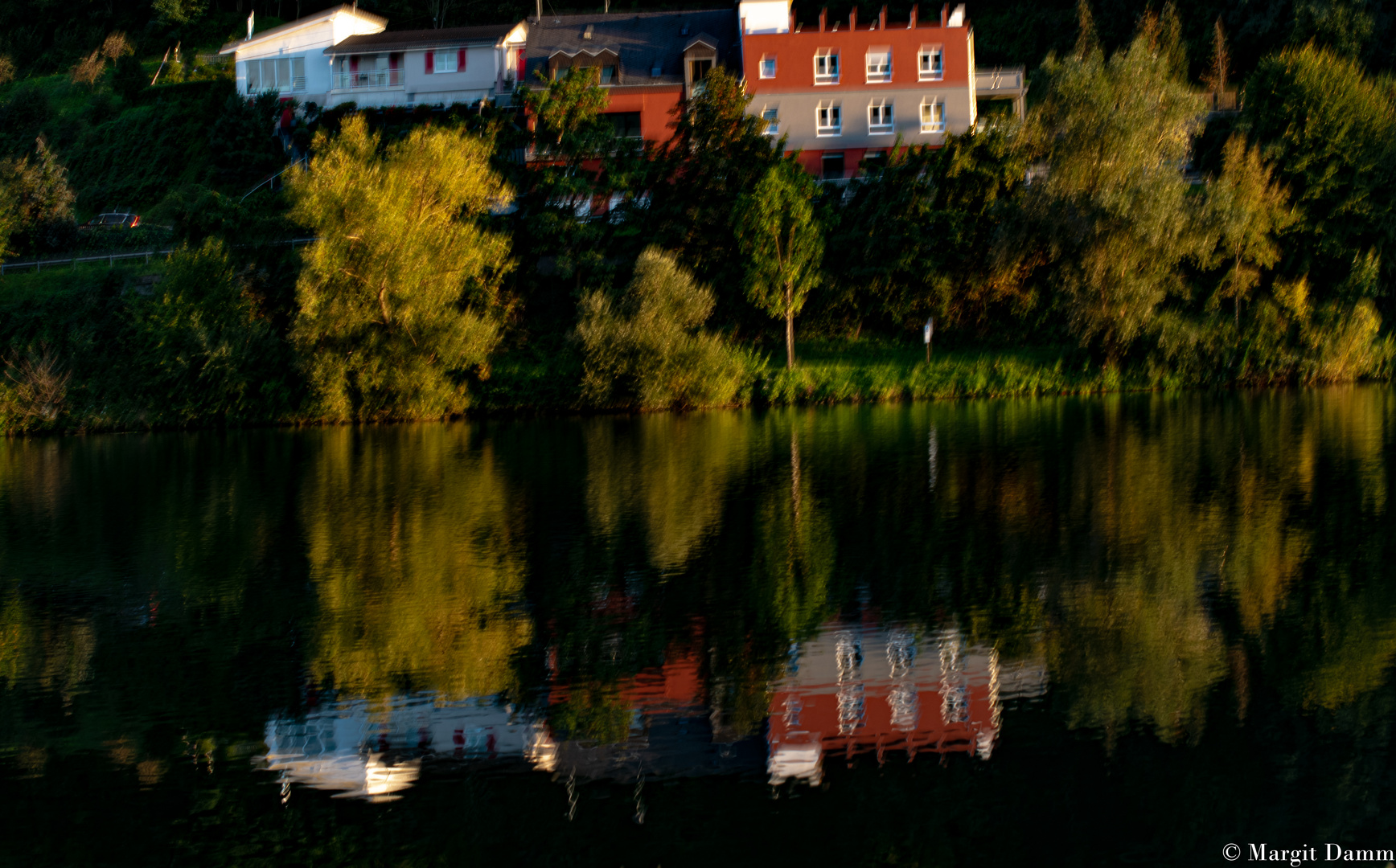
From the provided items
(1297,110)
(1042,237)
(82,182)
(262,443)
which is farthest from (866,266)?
(82,182)

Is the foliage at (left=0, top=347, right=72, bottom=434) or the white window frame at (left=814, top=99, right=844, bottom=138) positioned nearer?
the foliage at (left=0, top=347, right=72, bottom=434)

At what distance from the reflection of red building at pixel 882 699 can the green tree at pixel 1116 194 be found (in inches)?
1454

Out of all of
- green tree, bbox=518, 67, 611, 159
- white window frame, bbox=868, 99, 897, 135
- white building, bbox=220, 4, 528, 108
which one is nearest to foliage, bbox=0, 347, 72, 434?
green tree, bbox=518, 67, 611, 159

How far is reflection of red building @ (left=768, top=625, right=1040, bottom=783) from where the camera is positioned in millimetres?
12875

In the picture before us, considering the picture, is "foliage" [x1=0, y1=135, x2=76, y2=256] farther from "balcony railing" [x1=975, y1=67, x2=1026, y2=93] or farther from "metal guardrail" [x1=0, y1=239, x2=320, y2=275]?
"balcony railing" [x1=975, y1=67, x2=1026, y2=93]

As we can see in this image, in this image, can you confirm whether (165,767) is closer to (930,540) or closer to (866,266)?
(930,540)

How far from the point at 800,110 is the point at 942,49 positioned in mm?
8962

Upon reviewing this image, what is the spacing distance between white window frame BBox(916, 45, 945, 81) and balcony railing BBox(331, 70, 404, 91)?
106ft

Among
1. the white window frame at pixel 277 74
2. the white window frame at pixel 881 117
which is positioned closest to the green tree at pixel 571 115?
the white window frame at pixel 881 117

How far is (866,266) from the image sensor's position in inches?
2217

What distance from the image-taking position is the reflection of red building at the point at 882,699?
12875 millimetres

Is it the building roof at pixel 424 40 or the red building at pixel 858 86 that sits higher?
the building roof at pixel 424 40

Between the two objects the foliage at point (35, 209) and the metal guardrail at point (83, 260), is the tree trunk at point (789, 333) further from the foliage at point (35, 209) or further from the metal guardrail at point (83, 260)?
the foliage at point (35, 209)

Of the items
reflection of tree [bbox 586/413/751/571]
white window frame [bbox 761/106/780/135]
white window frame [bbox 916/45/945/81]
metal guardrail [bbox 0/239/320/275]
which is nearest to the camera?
reflection of tree [bbox 586/413/751/571]
